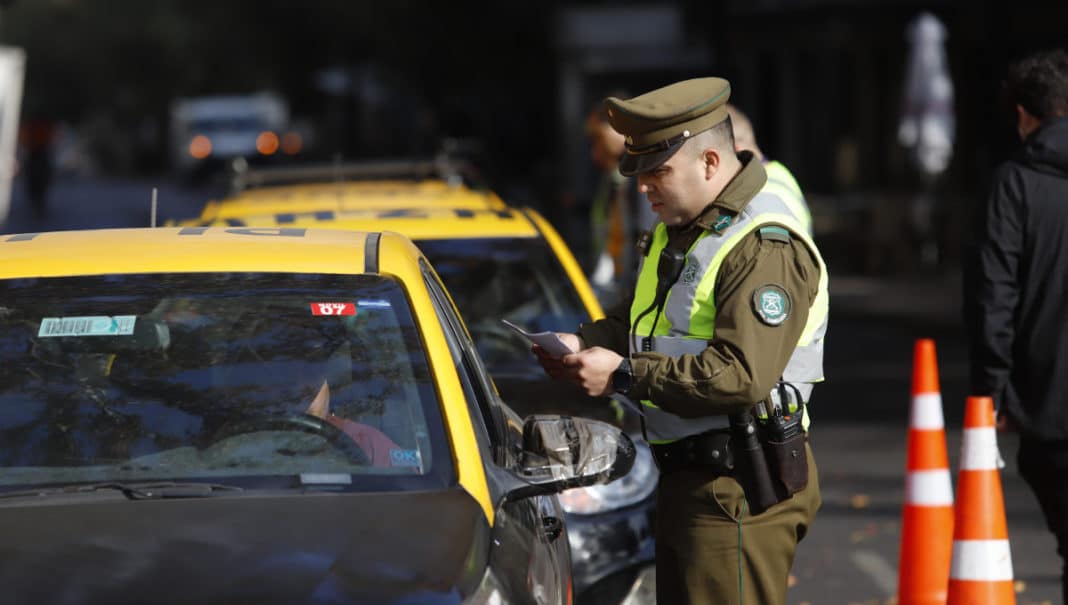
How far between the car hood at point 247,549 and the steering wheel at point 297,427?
10.2 inches

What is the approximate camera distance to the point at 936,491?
6.24m

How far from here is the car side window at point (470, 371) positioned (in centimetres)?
423

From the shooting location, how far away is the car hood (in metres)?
3.33

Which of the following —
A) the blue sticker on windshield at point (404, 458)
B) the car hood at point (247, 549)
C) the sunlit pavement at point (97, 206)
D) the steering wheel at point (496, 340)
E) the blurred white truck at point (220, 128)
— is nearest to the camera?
the car hood at point (247, 549)

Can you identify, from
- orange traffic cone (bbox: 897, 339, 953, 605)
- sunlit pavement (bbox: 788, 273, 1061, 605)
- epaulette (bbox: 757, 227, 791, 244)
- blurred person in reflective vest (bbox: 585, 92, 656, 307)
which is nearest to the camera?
epaulette (bbox: 757, 227, 791, 244)

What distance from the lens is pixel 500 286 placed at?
7070 millimetres

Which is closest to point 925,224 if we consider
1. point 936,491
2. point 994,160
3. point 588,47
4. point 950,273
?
point 950,273

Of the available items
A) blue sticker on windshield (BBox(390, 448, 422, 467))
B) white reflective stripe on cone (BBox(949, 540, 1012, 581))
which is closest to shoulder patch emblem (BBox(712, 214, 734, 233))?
blue sticker on windshield (BBox(390, 448, 422, 467))

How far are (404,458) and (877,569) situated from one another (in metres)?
4.20

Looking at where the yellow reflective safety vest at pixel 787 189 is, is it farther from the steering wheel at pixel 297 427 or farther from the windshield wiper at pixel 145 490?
the windshield wiper at pixel 145 490

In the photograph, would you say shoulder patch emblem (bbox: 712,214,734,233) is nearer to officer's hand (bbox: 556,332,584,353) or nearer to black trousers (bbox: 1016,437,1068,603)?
officer's hand (bbox: 556,332,584,353)

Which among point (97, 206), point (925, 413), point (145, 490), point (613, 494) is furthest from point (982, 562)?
point (97, 206)

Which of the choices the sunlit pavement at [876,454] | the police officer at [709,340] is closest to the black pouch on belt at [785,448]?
the police officer at [709,340]

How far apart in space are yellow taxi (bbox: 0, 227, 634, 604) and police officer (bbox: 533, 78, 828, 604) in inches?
6.9
